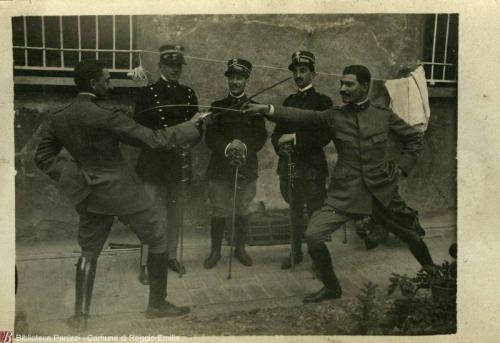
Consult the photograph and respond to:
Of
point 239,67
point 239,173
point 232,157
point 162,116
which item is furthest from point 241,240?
point 239,67

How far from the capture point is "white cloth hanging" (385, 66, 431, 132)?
16.0ft

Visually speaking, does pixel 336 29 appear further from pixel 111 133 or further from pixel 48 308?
pixel 48 308

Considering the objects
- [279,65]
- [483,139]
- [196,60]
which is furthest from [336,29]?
[483,139]

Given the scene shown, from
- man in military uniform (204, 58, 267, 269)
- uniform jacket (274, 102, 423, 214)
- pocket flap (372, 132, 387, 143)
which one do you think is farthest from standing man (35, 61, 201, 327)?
pocket flap (372, 132, 387, 143)

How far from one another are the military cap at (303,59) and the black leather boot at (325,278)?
163 cm

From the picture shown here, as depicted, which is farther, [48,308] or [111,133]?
[48,308]

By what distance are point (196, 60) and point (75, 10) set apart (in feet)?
3.69

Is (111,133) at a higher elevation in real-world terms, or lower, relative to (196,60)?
lower

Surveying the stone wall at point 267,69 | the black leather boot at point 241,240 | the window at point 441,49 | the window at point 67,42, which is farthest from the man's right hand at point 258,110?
the window at point 441,49

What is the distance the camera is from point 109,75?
4.41 meters

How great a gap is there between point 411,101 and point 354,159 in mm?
834

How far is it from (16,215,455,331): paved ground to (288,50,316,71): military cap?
171 centimetres

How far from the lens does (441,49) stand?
4.83 m

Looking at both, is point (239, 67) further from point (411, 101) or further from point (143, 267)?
point (143, 267)
